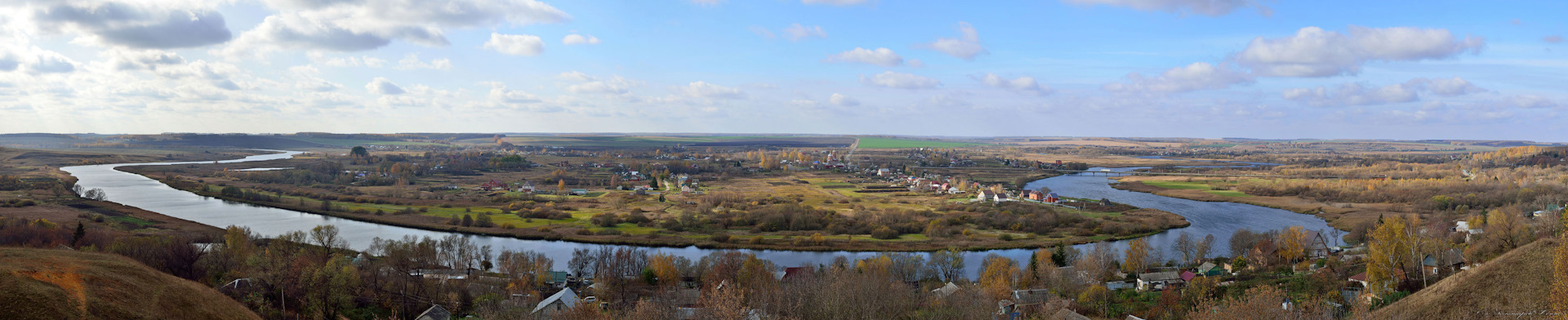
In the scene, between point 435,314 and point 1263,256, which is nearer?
point 435,314

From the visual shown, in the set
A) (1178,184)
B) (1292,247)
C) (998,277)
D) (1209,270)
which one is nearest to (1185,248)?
(1292,247)

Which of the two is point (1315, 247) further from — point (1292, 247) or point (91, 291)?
point (91, 291)

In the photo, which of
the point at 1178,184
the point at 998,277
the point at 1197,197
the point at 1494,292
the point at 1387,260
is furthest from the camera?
the point at 1178,184

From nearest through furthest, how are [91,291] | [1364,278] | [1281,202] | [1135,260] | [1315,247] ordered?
[91,291], [1364,278], [1135,260], [1315,247], [1281,202]

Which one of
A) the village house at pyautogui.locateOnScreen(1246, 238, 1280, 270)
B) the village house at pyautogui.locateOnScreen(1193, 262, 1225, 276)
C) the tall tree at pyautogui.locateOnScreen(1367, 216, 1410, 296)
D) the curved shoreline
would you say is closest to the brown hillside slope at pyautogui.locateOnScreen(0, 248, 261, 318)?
the tall tree at pyautogui.locateOnScreen(1367, 216, 1410, 296)

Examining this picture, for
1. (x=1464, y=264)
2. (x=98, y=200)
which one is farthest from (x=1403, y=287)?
(x=98, y=200)

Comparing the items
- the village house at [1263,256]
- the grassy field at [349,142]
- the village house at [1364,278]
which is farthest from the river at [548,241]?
the grassy field at [349,142]

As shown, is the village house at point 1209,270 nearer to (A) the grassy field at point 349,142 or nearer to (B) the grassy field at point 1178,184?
(B) the grassy field at point 1178,184
